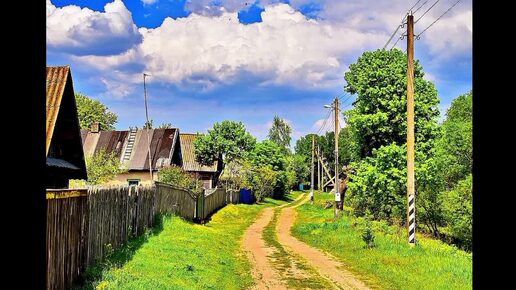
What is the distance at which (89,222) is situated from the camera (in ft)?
38.1

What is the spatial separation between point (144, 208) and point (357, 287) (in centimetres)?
936

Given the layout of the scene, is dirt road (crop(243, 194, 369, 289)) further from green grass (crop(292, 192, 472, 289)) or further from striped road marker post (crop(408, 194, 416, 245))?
striped road marker post (crop(408, 194, 416, 245))

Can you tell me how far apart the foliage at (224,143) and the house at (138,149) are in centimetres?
974

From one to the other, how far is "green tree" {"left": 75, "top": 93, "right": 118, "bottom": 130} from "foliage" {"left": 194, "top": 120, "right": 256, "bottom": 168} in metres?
21.4

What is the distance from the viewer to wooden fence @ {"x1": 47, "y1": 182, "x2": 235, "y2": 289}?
8539mm

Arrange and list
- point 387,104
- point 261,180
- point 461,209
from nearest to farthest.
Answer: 1. point 461,209
2. point 387,104
3. point 261,180

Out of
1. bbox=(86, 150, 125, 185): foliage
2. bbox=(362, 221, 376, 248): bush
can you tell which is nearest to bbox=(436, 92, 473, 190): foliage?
bbox=(362, 221, 376, 248): bush

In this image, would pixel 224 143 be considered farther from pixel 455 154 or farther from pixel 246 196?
pixel 455 154

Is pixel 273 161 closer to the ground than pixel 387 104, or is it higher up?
closer to the ground

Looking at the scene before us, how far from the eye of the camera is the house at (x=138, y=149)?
52.5 meters

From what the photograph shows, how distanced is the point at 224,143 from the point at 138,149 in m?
13.6

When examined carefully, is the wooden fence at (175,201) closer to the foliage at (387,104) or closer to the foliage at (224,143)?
the foliage at (387,104)

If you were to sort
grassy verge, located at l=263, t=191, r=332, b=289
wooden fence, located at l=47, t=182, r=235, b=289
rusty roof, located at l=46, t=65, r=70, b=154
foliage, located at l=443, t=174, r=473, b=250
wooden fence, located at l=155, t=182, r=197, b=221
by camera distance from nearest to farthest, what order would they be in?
wooden fence, located at l=47, t=182, r=235, b=289 < grassy verge, located at l=263, t=191, r=332, b=289 < rusty roof, located at l=46, t=65, r=70, b=154 < wooden fence, located at l=155, t=182, r=197, b=221 < foliage, located at l=443, t=174, r=473, b=250

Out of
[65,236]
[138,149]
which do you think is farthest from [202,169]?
[65,236]
